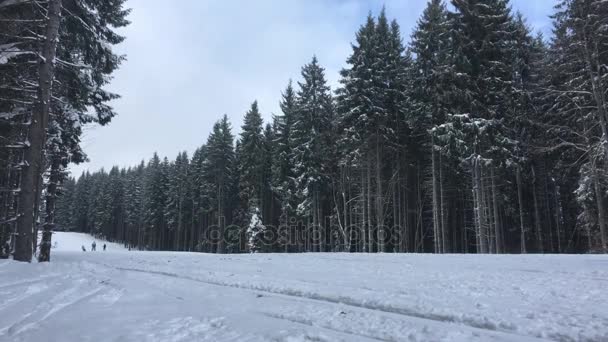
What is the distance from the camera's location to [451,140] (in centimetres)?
2102

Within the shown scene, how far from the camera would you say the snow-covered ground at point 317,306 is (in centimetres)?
420

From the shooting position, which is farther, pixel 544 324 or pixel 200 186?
pixel 200 186

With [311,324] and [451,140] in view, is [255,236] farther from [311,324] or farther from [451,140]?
[311,324]

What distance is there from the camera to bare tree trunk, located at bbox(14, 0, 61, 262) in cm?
1020

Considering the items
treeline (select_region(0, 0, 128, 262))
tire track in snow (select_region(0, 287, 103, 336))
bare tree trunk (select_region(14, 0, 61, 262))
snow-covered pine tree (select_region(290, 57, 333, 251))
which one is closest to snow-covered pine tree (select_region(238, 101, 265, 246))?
snow-covered pine tree (select_region(290, 57, 333, 251))

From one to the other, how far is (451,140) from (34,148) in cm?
1947

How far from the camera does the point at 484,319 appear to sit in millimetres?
4793

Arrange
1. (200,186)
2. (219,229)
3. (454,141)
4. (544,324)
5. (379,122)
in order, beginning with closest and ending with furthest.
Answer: (544,324) → (454,141) → (379,122) → (219,229) → (200,186)

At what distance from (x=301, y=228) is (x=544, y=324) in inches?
1487

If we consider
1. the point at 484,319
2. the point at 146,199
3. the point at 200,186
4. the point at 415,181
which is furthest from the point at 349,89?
the point at 146,199

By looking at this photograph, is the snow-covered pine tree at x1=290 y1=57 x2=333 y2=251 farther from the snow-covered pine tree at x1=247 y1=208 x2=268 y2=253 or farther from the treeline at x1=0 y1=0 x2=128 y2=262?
the treeline at x1=0 y1=0 x2=128 y2=262

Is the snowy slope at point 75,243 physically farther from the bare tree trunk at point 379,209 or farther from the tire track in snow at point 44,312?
the tire track in snow at point 44,312

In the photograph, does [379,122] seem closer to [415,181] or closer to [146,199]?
[415,181]

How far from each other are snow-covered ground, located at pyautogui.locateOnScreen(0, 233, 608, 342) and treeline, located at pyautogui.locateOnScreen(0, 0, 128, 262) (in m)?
3.56
